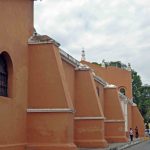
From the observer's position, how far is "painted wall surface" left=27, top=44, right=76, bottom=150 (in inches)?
732

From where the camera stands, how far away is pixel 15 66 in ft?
58.7

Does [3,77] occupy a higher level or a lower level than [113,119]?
higher

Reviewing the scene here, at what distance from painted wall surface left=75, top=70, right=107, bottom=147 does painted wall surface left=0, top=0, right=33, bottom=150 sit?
7481 mm

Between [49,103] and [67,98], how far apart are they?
80cm

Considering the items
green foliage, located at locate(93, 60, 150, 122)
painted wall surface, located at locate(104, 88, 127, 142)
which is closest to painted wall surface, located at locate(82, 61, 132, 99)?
green foliage, located at locate(93, 60, 150, 122)

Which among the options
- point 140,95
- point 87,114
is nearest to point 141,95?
point 140,95

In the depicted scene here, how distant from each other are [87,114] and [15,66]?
9.01 metres

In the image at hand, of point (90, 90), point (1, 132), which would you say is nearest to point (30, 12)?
point (1, 132)

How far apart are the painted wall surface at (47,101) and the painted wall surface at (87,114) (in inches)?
262

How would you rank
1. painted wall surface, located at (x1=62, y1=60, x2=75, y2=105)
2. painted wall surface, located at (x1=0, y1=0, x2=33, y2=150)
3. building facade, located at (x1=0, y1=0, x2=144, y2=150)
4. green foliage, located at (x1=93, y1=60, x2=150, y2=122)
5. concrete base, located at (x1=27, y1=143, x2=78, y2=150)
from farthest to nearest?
green foliage, located at (x1=93, y1=60, x2=150, y2=122), painted wall surface, located at (x1=62, y1=60, x2=75, y2=105), concrete base, located at (x1=27, y1=143, x2=78, y2=150), building facade, located at (x1=0, y1=0, x2=144, y2=150), painted wall surface, located at (x1=0, y1=0, x2=33, y2=150)

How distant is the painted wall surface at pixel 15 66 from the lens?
55.0ft

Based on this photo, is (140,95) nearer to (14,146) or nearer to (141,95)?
(141,95)

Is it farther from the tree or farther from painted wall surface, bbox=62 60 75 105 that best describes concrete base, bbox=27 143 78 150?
the tree

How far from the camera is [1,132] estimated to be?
642 inches
